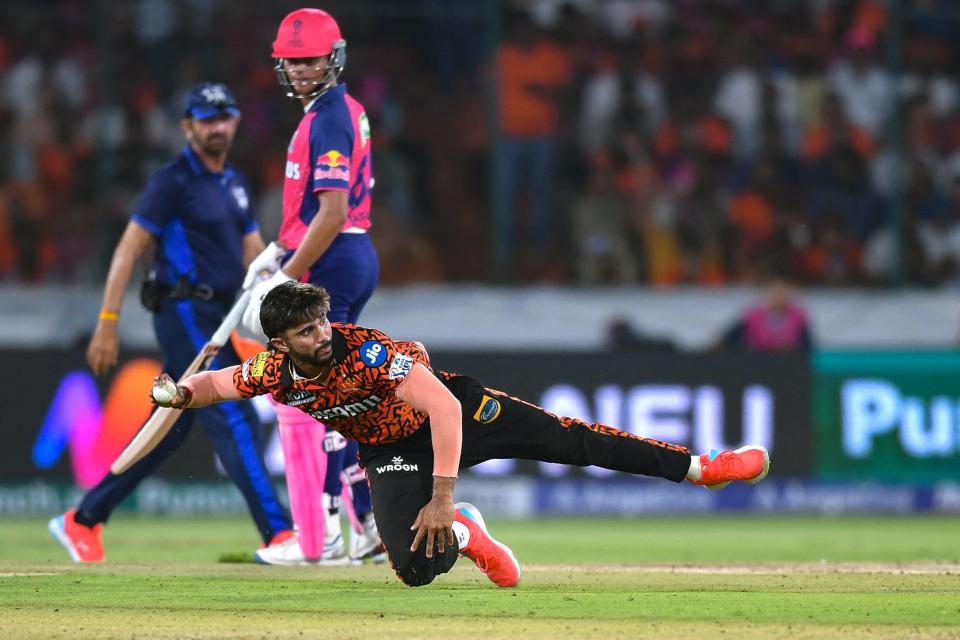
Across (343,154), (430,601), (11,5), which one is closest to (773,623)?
(430,601)

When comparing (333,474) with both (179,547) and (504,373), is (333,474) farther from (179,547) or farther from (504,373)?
(504,373)

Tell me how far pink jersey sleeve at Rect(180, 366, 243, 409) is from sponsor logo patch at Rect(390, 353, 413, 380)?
2.29ft

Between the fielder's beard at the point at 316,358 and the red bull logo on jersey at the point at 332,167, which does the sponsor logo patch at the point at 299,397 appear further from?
the red bull logo on jersey at the point at 332,167

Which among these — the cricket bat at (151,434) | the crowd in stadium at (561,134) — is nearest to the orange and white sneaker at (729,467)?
the cricket bat at (151,434)

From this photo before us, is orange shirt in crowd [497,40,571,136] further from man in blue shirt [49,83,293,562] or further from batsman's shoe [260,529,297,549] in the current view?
batsman's shoe [260,529,297,549]

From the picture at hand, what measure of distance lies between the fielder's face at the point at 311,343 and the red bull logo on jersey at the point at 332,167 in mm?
1514

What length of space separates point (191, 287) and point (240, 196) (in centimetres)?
58

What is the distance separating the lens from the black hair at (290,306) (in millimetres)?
6449

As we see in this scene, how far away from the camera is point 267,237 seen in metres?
15.2

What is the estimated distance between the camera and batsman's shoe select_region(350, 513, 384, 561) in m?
8.39

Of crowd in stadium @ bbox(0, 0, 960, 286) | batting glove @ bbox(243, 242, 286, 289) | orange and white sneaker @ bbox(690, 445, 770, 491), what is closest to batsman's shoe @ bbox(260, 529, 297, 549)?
batting glove @ bbox(243, 242, 286, 289)

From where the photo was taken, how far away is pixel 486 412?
7.09 m

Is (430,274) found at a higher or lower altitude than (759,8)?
lower

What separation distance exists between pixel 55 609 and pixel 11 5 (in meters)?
10.8
